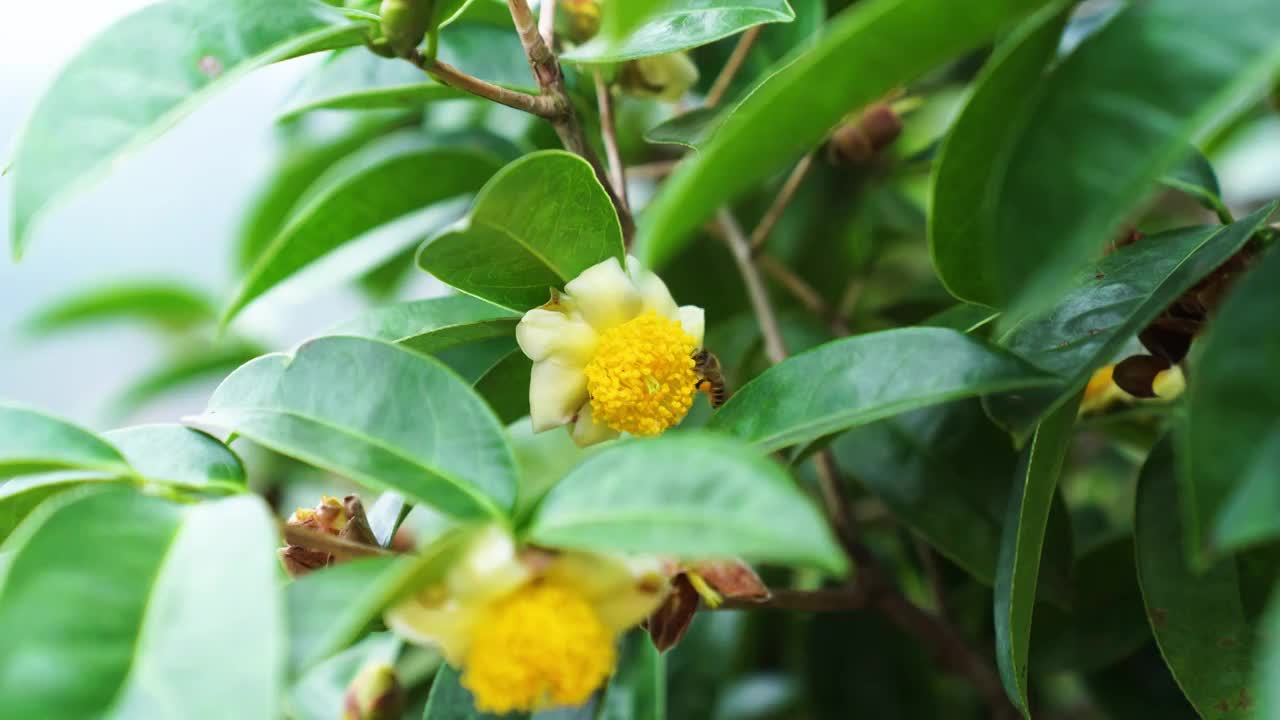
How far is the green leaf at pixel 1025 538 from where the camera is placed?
0.48m

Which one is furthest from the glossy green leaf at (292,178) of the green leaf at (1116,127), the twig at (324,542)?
the green leaf at (1116,127)

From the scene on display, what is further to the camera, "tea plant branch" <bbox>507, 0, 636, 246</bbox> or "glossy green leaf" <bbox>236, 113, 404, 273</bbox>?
"glossy green leaf" <bbox>236, 113, 404, 273</bbox>

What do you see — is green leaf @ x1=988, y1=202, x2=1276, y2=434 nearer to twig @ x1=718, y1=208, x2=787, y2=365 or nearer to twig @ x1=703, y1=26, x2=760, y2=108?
twig @ x1=718, y1=208, x2=787, y2=365

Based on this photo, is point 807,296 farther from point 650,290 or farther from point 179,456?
point 179,456

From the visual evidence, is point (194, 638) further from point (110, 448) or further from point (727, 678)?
point (727, 678)

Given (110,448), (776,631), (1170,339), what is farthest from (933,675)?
(110,448)

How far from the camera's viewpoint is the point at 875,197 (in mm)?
997

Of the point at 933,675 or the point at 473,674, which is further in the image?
the point at 933,675

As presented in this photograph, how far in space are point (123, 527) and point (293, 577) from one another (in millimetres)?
135

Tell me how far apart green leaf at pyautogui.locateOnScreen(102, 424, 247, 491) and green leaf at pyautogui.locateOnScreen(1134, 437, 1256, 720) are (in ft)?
1.56

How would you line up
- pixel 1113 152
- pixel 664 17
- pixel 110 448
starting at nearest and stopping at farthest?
pixel 1113 152
pixel 110 448
pixel 664 17

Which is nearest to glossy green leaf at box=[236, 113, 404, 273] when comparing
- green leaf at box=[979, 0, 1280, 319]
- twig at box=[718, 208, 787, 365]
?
twig at box=[718, 208, 787, 365]

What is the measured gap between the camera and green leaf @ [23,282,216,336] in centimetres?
133

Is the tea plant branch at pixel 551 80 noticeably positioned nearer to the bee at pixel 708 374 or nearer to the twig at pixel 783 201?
the bee at pixel 708 374
